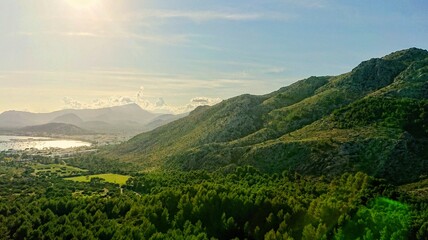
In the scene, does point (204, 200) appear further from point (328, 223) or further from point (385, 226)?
point (385, 226)

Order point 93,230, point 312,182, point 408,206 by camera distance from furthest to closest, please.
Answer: point 312,182 → point 93,230 → point 408,206

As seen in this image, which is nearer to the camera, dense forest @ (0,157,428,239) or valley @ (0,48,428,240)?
dense forest @ (0,157,428,239)

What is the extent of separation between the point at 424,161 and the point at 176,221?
94518 millimetres

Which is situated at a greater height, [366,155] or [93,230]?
[366,155]

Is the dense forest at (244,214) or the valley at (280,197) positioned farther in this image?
the valley at (280,197)

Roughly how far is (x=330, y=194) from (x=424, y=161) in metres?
52.5

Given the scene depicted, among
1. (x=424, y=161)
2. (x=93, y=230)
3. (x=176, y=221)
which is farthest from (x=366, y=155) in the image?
(x=93, y=230)

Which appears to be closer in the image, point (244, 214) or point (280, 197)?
point (244, 214)

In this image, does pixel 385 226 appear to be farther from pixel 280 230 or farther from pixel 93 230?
pixel 93 230

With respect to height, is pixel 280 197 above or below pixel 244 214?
above

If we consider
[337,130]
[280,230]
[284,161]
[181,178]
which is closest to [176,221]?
[280,230]

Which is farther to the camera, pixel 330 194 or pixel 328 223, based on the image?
pixel 330 194

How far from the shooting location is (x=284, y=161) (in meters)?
176

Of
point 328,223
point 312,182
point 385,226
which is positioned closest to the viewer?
point 385,226
